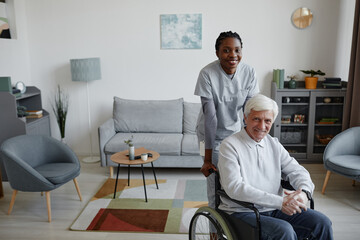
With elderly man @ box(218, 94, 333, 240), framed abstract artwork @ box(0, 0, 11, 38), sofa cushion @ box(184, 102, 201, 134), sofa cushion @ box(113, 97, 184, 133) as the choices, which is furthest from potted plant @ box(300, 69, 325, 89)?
framed abstract artwork @ box(0, 0, 11, 38)

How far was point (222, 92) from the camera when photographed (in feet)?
6.95

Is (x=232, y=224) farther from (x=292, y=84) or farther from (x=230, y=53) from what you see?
(x=292, y=84)

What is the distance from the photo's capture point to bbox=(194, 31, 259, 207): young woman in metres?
2.02

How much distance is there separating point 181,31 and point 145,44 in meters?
0.53

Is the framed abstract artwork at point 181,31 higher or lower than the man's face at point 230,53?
higher

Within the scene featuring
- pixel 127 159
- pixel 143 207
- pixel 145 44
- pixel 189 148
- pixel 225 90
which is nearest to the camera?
pixel 225 90

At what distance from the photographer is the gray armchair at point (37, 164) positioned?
9.42ft

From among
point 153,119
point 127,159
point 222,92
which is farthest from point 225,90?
point 153,119

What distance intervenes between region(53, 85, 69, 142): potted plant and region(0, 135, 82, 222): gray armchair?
4.29ft

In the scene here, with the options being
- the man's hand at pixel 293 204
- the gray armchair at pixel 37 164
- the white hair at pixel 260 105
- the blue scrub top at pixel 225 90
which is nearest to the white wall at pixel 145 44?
the gray armchair at pixel 37 164

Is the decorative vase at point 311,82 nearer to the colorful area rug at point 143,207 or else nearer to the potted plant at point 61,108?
the colorful area rug at point 143,207

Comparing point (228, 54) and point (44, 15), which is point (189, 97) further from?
point (228, 54)

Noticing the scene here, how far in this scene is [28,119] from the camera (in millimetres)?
4215

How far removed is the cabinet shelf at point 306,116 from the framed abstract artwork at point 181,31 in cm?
125
